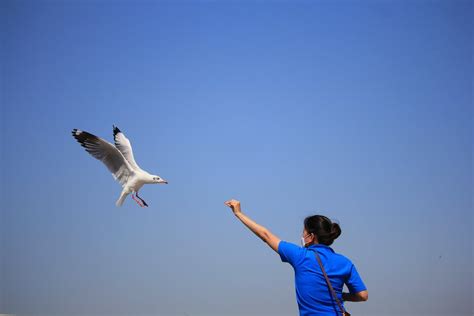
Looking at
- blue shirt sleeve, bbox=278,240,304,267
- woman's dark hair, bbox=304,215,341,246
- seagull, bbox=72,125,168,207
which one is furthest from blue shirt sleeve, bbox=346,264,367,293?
seagull, bbox=72,125,168,207

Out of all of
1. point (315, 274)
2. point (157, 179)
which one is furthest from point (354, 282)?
point (157, 179)

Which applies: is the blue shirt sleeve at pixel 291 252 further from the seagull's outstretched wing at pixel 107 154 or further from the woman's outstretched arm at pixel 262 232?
the seagull's outstretched wing at pixel 107 154

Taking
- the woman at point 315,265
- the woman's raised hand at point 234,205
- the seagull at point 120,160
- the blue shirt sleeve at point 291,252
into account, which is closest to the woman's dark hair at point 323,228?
the woman at point 315,265

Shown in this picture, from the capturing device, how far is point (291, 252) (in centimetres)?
333

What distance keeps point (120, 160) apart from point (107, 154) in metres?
0.34

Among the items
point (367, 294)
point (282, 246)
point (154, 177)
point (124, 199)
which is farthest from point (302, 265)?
point (124, 199)

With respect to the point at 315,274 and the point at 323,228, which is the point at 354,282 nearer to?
the point at 315,274

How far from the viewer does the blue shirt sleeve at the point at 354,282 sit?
341 cm

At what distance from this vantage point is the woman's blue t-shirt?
3.32 m

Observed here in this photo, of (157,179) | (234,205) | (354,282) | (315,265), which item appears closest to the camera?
(315,265)

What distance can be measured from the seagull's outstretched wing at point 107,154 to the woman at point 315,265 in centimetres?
609

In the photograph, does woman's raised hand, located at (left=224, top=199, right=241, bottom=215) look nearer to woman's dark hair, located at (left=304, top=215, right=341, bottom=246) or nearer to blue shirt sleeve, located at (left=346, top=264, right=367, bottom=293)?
woman's dark hair, located at (left=304, top=215, right=341, bottom=246)

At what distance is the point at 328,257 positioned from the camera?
3346 millimetres

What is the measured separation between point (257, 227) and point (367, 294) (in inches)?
33.1
